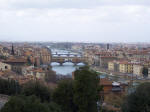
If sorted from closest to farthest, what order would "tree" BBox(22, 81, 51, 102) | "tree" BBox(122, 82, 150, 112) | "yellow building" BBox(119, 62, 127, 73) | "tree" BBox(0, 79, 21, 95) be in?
"tree" BBox(122, 82, 150, 112)
"tree" BBox(22, 81, 51, 102)
"tree" BBox(0, 79, 21, 95)
"yellow building" BBox(119, 62, 127, 73)

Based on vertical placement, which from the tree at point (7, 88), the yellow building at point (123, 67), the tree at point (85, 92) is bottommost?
the yellow building at point (123, 67)

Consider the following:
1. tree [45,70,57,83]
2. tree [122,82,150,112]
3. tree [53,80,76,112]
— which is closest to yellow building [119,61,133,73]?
tree [45,70,57,83]

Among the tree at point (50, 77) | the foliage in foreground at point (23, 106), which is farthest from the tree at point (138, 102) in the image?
the tree at point (50, 77)

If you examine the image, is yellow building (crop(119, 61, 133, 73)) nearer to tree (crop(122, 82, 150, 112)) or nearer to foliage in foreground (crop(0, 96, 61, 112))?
tree (crop(122, 82, 150, 112))

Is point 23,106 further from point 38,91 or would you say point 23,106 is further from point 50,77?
point 50,77

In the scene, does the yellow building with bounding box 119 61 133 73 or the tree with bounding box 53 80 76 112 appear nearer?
the tree with bounding box 53 80 76 112

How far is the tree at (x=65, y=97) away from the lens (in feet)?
16.5

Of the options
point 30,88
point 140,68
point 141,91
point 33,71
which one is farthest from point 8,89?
point 140,68

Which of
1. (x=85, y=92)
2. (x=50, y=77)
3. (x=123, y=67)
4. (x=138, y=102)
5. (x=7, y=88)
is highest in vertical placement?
(x=85, y=92)

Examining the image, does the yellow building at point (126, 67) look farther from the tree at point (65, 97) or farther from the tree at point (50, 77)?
the tree at point (65, 97)

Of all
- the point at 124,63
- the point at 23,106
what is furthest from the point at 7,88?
the point at 124,63

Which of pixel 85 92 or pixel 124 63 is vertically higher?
pixel 85 92

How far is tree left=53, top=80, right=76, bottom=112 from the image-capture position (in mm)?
5035

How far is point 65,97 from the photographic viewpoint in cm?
505
